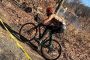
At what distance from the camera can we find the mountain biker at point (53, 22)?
12.8 m

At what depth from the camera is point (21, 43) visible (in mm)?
13227

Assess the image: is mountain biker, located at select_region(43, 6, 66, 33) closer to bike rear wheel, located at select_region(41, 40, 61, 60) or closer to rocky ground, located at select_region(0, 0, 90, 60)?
bike rear wheel, located at select_region(41, 40, 61, 60)

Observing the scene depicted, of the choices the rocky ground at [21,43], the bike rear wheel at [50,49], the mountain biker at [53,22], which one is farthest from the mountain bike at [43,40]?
the rocky ground at [21,43]

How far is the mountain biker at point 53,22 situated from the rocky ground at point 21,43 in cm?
137

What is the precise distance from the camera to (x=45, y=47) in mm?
13758

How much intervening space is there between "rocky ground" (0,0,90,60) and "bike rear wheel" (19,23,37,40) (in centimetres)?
69

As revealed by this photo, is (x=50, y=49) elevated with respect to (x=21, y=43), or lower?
lower

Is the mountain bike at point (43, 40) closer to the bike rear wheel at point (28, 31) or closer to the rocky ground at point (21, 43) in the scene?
the bike rear wheel at point (28, 31)

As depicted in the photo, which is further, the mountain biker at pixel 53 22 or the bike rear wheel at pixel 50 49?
the bike rear wheel at pixel 50 49

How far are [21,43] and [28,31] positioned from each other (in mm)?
1028

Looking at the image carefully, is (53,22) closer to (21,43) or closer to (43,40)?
(43,40)

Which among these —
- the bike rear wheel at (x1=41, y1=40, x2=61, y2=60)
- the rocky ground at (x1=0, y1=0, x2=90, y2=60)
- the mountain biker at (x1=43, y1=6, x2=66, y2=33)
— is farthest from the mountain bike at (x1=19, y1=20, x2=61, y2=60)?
the rocky ground at (x1=0, y1=0, x2=90, y2=60)

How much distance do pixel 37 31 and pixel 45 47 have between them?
83 cm

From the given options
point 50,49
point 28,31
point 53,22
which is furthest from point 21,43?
point 53,22
